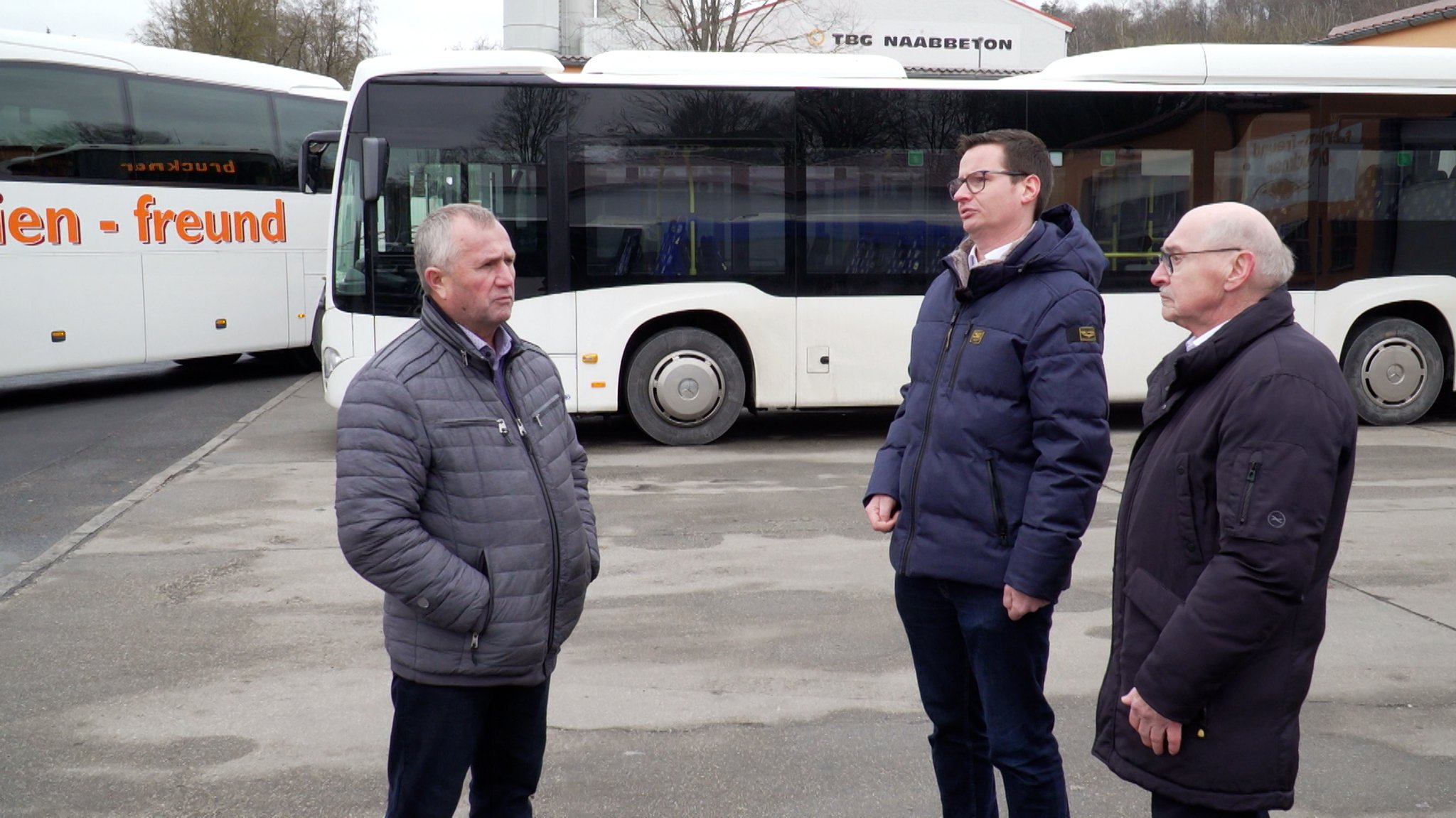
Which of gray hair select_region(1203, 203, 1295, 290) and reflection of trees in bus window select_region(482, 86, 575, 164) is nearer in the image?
gray hair select_region(1203, 203, 1295, 290)

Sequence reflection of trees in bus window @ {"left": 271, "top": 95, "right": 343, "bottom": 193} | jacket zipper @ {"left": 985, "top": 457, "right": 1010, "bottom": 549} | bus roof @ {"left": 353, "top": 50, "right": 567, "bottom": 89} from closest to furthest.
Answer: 1. jacket zipper @ {"left": 985, "top": 457, "right": 1010, "bottom": 549}
2. bus roof @ {"left": 353, "top": 50, "right": 567, "bottom": 89}
3. reflection of trees in bus window @ {"left": 271, "top": 95, "right": 343, "bottom": 193}

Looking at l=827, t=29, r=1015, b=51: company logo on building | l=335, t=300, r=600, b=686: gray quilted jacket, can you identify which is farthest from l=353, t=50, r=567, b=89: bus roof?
l=827, t=29, r=1015, b=51: company logo on building

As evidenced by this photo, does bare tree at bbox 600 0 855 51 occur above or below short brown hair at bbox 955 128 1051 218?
above

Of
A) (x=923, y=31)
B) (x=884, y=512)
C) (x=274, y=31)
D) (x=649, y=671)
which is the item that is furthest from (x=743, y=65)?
(x=923, y=31)

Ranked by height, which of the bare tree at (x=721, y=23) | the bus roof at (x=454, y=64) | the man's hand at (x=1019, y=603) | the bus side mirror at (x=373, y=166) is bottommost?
the man's hand at (x=1019, y=603)

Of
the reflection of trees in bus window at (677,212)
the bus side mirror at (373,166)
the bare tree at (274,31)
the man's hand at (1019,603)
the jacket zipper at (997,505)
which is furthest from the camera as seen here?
the bare tree at (274,31)

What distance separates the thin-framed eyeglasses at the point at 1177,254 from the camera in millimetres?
2598

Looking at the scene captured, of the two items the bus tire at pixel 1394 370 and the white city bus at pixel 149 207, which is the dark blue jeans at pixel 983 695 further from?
the white city bus at pixel 149 207

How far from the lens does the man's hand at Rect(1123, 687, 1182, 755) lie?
255cm

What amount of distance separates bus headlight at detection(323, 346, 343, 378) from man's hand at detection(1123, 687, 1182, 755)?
888 cm

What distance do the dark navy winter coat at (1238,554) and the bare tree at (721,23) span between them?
21507 millimetres

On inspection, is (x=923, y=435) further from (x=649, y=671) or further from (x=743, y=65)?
(x=743, y=65)

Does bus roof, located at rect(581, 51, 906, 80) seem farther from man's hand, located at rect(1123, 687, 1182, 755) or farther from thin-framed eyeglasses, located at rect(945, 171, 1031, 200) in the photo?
man's hand, located at rect(1123, 687, 1182, 755)

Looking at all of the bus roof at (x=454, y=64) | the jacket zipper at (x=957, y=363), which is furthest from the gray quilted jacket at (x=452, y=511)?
the bus roof at (x=454, y=64)
